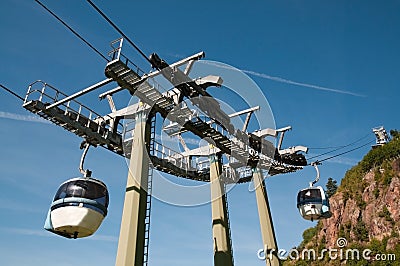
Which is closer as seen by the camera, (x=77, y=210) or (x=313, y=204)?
(x=77, y=210)

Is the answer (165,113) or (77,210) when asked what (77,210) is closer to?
(77,210)

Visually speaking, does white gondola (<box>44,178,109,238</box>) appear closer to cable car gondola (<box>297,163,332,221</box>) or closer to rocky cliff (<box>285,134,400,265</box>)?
cable car gondola (<box>297,163,332,221</box>)

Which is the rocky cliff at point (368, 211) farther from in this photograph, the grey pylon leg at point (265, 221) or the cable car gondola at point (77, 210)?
the cable car gondola at point (77, 210)

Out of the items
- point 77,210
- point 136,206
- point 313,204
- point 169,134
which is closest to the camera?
point 77,210

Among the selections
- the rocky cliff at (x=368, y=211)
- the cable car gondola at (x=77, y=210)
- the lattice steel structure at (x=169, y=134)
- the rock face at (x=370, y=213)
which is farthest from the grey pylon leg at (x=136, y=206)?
the rock face at (x=370, y=213)

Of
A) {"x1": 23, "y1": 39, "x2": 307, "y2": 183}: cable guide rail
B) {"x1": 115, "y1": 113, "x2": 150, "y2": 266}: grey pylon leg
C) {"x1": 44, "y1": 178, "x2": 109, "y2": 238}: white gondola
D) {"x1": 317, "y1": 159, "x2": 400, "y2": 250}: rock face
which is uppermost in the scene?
{"x1": 317, "y1": 159, "x2": 400, "y2": 250}: rock face

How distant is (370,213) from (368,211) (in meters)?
0.45

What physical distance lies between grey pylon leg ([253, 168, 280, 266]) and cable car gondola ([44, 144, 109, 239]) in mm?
10598

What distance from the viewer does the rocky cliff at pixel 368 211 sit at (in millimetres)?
35562

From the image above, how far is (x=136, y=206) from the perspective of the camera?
8703 mm

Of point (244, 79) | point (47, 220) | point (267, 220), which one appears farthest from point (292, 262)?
point (47, 220)

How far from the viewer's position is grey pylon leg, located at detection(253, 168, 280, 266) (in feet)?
46.0

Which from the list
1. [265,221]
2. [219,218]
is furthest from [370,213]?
[219,218]

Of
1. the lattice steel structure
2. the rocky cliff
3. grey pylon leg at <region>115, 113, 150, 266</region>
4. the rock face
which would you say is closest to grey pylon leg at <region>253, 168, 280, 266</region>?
the lattice steel structure
